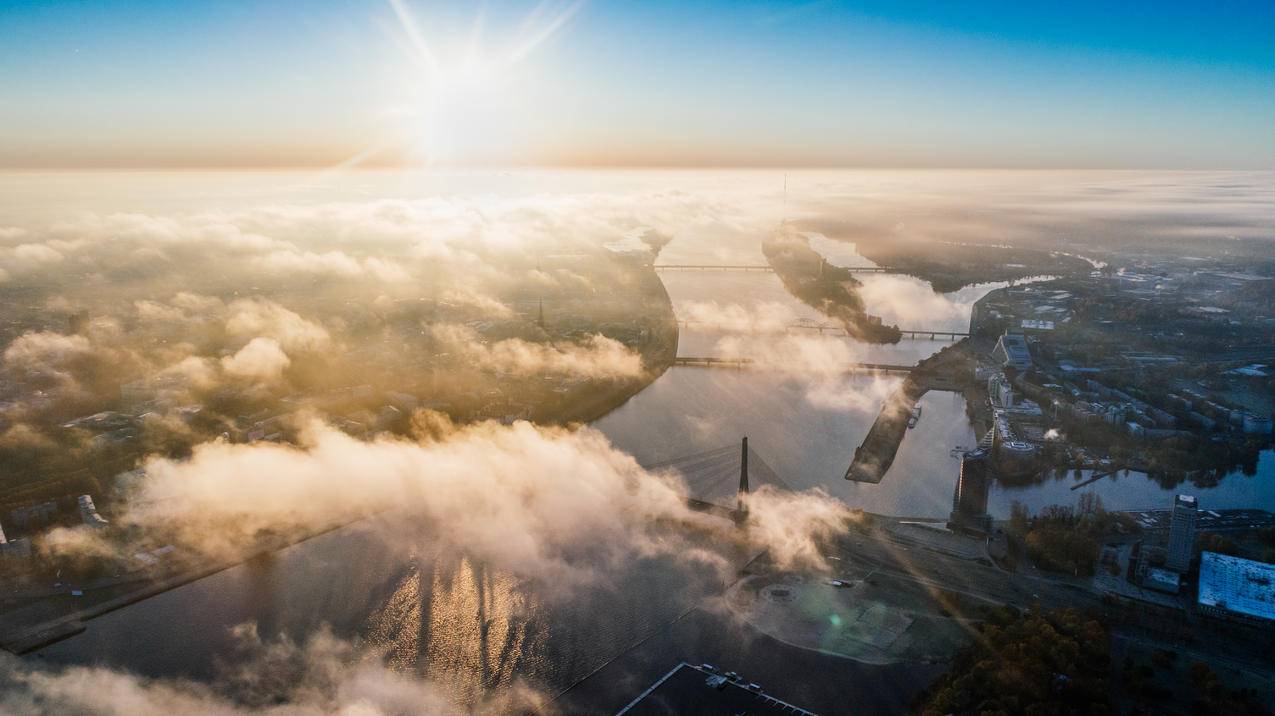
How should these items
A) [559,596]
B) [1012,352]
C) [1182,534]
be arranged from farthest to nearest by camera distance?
[1012,352], [1182,534], [559,596]

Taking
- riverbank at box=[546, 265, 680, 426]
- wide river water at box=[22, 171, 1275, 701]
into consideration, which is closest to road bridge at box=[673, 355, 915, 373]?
wide river water at box=[22, 171, 1275, 701]

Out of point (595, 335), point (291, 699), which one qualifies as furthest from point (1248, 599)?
point (595, 335)

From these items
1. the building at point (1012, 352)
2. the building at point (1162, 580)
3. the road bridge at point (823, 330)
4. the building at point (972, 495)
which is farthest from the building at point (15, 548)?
the building at point (1012, 352)

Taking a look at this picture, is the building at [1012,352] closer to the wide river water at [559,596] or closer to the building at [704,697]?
the wide river water at [559,596]

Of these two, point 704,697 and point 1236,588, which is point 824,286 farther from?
point 704,697

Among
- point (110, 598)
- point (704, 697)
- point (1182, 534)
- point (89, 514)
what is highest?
point (1182, 534)

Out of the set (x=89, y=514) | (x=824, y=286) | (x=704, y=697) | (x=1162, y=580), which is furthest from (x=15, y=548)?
(x=824, y=286)

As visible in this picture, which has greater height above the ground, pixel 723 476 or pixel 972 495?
pixel 972 495
